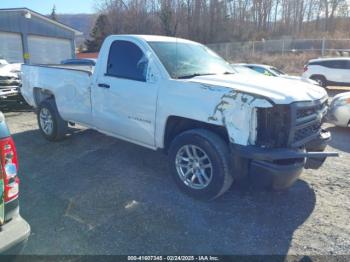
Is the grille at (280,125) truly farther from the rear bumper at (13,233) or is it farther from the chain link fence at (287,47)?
the chain link fence at (287,47)

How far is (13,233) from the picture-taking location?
217cm

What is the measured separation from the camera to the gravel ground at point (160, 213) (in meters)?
3.00

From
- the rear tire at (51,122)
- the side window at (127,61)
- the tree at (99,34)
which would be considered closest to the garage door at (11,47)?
the rear tire at (51,122)

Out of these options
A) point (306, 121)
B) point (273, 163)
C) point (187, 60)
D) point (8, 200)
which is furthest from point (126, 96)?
point (8, 200)

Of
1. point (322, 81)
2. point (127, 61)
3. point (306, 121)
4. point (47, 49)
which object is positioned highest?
point (47, 49)

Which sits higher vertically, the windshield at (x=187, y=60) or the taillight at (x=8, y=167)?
the windshield at (x=187, y=60)

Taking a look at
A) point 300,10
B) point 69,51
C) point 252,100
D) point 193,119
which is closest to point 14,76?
point 193,119

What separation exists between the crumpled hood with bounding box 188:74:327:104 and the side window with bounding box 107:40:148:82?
82 cm

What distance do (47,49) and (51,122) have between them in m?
20.0

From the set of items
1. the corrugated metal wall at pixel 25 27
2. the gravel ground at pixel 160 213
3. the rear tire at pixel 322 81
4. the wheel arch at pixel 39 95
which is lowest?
the gravel ground at pixel 160 213

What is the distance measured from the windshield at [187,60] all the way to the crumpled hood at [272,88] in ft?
0.97

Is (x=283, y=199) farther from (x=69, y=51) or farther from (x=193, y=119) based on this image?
(x=69, y=51)

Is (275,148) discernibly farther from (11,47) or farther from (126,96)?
(11,47)

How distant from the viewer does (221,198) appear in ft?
12.8
